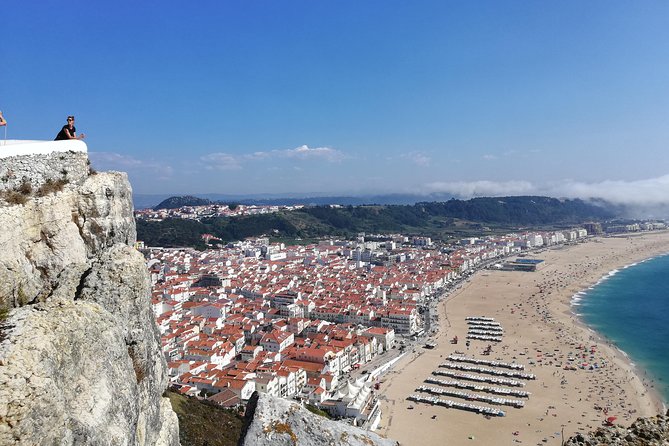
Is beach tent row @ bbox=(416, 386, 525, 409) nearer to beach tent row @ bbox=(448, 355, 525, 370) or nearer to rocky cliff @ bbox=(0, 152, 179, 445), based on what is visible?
beach tent row @ bbox=(448, 355, 525, 370)

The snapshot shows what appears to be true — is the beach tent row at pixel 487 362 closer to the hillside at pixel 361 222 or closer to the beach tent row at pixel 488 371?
the beach tent row at pixel 488 371

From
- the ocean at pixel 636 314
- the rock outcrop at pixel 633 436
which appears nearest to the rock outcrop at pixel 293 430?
the rock outcrop at pixel 633 436

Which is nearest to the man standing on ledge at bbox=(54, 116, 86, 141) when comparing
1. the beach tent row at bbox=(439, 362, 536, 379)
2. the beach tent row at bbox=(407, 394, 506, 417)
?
the beach tent row at bbox=(407, 394, 506, 417)

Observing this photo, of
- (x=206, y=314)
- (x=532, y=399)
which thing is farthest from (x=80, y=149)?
(x=206, y=314)

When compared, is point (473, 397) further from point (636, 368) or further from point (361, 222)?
point (361, 222)

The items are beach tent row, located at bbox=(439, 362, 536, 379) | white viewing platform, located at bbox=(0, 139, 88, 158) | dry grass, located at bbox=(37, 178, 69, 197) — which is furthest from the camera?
beach tent row, located at bbox=(439, 362, 536, 379)
